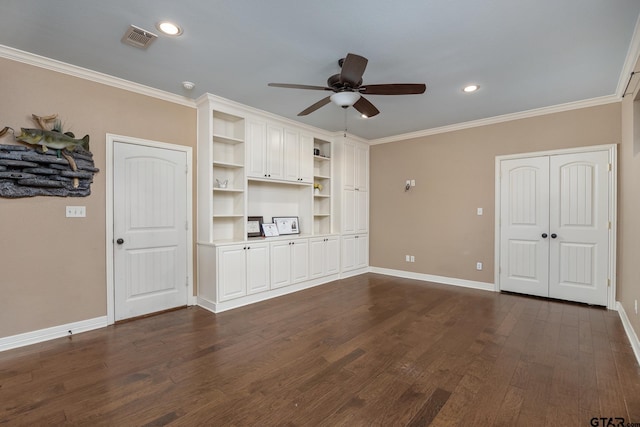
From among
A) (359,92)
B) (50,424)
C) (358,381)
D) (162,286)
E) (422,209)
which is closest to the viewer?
(50,424)

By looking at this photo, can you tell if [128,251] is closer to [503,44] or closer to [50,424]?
[50,424]

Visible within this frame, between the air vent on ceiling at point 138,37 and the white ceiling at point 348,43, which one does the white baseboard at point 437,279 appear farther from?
the air vent on ceiling at point 138,37

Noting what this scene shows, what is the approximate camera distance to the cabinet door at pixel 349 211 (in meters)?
5.63

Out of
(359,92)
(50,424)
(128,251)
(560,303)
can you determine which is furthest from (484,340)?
(128,251)

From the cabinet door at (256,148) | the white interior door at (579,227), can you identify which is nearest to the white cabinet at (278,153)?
the cabinet door at (256,148)

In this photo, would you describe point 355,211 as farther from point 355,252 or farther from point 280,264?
point 280,264

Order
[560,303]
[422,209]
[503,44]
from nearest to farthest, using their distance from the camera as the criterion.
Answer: [503,44]
[560,303]
[422,209]

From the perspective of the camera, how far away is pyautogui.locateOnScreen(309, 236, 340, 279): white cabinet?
504 cm

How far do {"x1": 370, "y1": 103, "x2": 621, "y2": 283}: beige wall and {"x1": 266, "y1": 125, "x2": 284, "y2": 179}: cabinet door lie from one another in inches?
88.9

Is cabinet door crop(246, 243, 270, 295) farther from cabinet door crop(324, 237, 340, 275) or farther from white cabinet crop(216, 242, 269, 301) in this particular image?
cabinet door crop(324, 237, 340, 275)

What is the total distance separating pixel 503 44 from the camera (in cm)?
262

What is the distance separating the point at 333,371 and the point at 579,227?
3.94 meters

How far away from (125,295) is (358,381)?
9.33 ft

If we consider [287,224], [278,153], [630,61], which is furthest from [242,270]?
[630,61]
